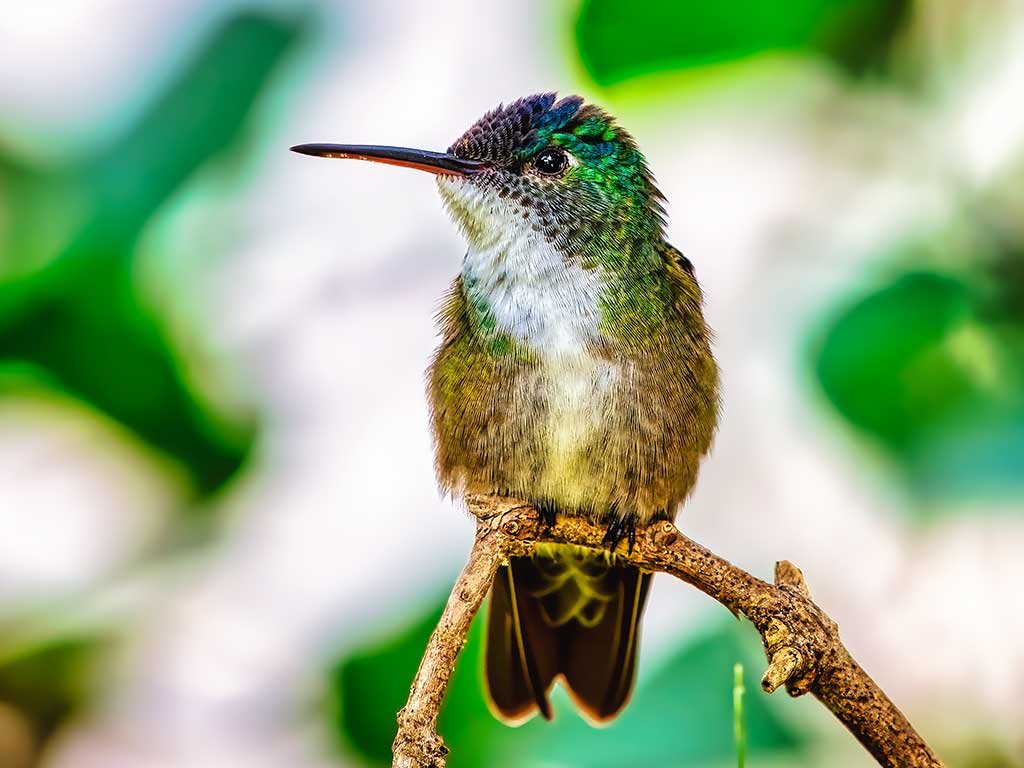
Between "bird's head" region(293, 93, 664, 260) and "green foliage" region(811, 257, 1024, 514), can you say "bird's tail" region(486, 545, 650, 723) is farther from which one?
"green foliage" region(811, 257, 1024, 514)

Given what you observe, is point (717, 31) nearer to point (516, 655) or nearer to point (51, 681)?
point (516, 655)

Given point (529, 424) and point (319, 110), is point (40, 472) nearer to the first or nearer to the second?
point (319, 110)

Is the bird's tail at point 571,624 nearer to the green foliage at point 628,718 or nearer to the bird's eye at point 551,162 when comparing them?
the green foliage at point 628,718

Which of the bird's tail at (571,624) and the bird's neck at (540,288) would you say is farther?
the bird's tail at (571,624)

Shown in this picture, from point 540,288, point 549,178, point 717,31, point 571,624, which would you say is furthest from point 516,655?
point 717,31

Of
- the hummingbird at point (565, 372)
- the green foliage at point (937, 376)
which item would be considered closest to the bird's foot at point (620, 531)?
the hummingbird at point (565, 372)

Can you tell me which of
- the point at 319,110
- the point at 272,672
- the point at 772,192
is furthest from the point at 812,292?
the point at 272,672

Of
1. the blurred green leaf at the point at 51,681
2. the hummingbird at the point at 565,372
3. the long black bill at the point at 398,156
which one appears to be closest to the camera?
the long black bill at the point at 398,156
